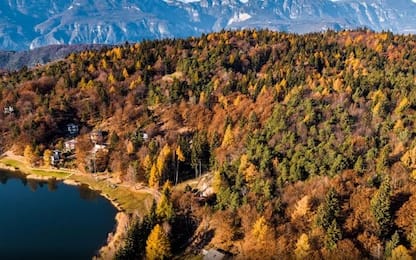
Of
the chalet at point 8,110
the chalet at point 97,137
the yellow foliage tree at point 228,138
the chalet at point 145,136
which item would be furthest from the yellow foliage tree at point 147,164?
the chalet at point 8,110

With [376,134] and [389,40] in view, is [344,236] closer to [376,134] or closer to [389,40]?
[376,134]

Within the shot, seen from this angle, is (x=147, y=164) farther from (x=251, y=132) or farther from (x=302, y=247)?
(x=302, y=247)

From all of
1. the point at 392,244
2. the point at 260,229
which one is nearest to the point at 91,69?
the point at 260,229

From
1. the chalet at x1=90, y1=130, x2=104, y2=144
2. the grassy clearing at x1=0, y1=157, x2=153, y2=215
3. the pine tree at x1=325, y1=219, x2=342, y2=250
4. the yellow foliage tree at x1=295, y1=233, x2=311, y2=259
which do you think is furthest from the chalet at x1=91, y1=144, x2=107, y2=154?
the pine tree at x1=325, y1=219, x2=342, y2=250

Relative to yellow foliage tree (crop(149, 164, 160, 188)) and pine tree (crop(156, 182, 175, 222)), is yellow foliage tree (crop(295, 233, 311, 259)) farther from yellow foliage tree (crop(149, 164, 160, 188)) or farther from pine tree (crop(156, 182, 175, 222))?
yellow foliage tree (crop(149, 164, 160, 188))

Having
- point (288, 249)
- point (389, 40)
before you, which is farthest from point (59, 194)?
point (389, 40)

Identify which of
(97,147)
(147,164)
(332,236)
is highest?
(332,236)
